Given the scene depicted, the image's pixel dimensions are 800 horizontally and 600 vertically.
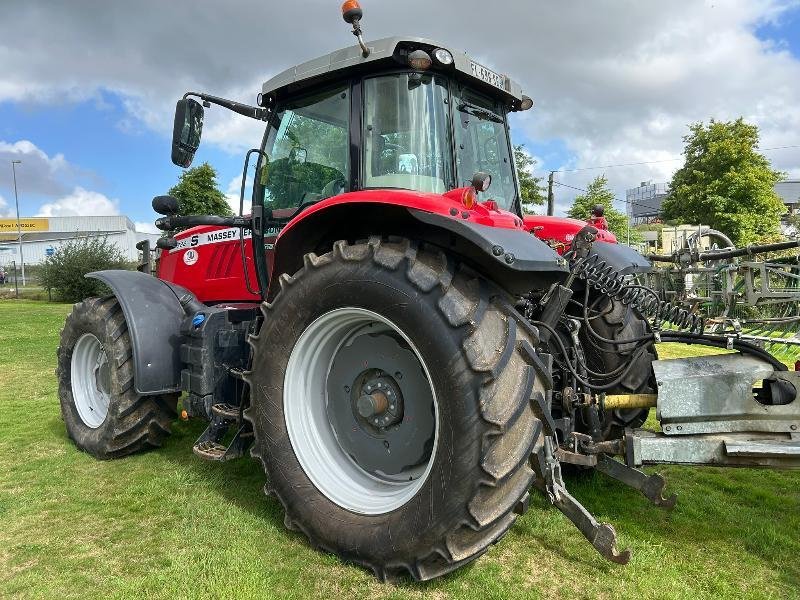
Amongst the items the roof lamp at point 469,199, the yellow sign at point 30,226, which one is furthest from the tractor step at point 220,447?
the yellow sign at point 30,226

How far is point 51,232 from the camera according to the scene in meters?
62.7

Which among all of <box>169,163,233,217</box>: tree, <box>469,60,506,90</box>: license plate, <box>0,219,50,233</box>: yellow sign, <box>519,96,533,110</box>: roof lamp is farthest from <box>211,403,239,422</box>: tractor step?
<box>0,219,50,233</box>: yellow sign

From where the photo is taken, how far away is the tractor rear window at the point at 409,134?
3148 millimetres

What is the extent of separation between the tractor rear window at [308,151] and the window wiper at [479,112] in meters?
0.69

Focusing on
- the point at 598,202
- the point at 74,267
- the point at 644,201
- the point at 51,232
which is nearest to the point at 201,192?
the point at 74,267

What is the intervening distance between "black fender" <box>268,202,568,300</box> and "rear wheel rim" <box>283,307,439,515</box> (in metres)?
0.51

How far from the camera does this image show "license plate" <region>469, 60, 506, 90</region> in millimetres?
3355

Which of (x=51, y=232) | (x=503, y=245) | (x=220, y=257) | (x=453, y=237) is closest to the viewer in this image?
(x=503, y=245)

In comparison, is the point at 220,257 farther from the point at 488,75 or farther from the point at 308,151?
the point at 488,75

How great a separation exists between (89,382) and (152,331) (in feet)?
4.12

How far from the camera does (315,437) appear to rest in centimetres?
314

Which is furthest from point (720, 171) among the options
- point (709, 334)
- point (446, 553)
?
point (446, 553)

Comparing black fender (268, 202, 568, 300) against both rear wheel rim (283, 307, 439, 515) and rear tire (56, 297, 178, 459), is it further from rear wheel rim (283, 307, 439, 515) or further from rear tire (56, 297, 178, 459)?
rear tire (56, 297, 178, 459)

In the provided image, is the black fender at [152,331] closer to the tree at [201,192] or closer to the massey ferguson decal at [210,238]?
the massey ferguson decal at [210,238]
